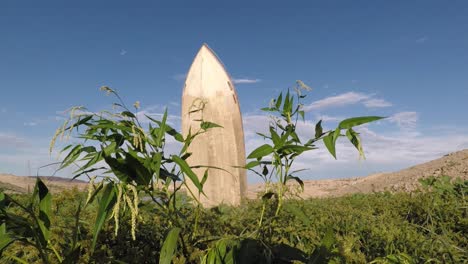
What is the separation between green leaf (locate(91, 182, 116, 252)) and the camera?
3.80ft

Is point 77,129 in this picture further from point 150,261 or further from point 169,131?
→ point 150,261

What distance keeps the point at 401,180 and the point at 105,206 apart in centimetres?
1114

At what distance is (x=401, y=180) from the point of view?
11250 mm

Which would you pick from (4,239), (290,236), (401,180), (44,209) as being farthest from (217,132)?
(401,180)

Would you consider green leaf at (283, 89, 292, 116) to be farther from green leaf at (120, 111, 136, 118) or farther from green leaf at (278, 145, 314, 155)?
green leaf at (120, 111, 136, 118)

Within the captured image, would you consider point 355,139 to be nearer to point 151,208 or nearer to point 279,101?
point 279,101

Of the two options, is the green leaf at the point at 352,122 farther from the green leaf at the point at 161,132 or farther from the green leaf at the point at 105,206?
the green leaf at the point at 105,206

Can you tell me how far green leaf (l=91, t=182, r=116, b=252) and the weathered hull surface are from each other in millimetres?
5332

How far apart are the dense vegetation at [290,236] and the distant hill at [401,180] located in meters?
5.94

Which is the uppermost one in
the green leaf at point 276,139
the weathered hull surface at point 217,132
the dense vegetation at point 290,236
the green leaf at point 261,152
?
the weathered hull surface at point 217,132

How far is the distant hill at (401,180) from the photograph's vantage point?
1016cm

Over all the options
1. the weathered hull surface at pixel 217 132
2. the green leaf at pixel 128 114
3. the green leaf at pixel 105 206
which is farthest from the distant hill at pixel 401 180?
the green leaf at pixel 105 206

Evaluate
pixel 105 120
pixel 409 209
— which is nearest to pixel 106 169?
pixel 105 120

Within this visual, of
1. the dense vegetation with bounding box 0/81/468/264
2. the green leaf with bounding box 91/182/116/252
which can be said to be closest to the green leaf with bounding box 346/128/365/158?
the dense vegetation with bounding box 0/81/468/264
